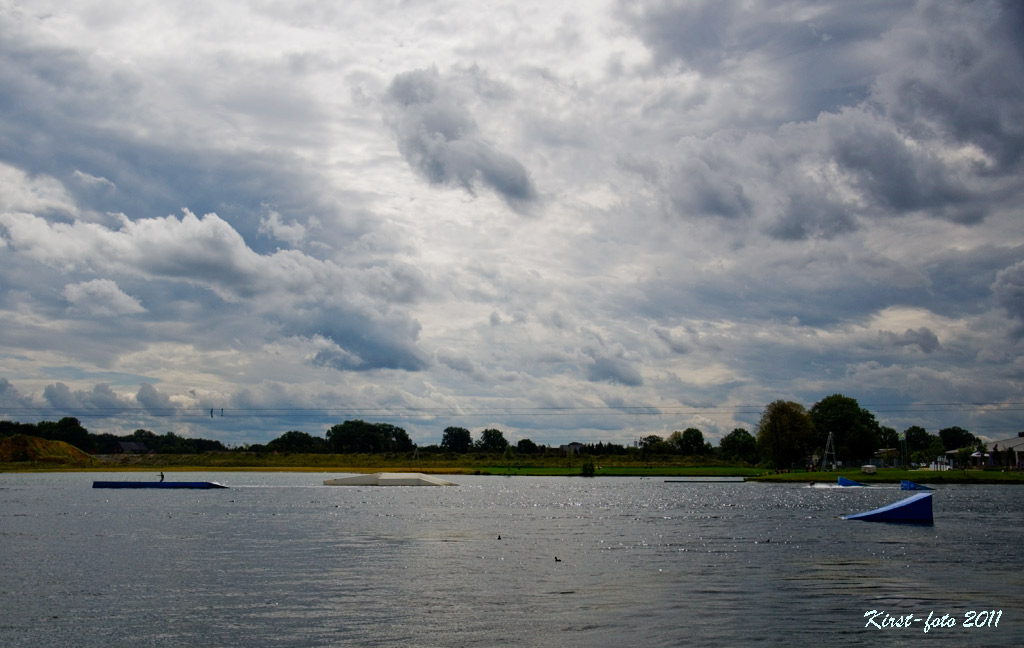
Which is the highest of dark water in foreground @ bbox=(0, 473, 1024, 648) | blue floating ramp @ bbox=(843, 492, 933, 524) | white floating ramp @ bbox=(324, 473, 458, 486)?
blue floating ramp @ bbox=(843, 492, 933, 524)

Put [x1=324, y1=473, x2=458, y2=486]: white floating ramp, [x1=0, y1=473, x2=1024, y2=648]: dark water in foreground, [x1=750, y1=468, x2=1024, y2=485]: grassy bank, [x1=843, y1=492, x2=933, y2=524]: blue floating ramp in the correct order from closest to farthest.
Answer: [x1=0, y1=473, x2=1024, y2=648]: dark water in foreground < [x1=843, y1=492, x2=933, y2=524]: blue floating ramp < [x1=750, y1=468, x2=1024, y2=485]: grassy bank < [x1=324, y1=473, x2=458, y2=486]: white floating ramp

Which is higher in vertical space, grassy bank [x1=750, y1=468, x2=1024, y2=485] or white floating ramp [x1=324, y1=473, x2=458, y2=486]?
grassy bank [x1=750, y1=468, x2=1024, y2=485]

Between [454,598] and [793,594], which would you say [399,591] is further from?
[793,594]

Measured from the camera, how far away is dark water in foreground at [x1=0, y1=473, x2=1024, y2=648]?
3097cm

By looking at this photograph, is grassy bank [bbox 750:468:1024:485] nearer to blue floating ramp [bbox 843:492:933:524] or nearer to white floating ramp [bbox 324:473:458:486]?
white floating ramp [bbox 324:473:458:486]

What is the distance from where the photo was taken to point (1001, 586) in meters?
40.7

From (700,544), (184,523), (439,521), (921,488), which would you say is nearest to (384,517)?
(439,521)

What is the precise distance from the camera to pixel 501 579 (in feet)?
144

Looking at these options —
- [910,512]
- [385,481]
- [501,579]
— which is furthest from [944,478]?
[501,579]

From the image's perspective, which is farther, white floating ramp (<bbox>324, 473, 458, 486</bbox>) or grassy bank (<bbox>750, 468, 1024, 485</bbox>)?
white floating ramp (<bbox>324, 473, 458, 486</bbox>)

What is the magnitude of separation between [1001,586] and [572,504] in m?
71.3

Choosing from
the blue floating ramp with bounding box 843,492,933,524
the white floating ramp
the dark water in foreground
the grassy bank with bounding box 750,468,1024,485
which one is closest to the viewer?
the dark water in foreground

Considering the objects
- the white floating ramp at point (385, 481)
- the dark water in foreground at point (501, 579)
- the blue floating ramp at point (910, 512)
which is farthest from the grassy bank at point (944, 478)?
the blue floating ramp at point (910, 512)

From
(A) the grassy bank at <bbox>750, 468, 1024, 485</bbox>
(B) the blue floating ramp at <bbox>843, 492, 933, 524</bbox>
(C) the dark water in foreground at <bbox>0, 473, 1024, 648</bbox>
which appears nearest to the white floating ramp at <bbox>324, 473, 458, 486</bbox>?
(A) the grassy bank at <bbox>750, 468, 1024, 485</bbox>
